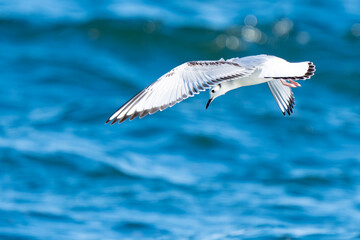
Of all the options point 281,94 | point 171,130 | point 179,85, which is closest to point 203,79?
point 179,85

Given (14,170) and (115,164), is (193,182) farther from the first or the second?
(14,170)

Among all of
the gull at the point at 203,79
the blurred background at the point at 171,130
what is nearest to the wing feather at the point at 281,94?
the gull at the point at 203,79

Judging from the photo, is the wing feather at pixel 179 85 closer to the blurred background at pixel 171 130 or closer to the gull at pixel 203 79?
the gull at pixel 203 79

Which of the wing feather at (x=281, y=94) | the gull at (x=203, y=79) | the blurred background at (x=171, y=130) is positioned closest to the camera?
the gull at (x=203, y=79)

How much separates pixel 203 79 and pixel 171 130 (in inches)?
291

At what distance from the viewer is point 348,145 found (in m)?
13.0

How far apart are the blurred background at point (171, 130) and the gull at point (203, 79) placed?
4.29m

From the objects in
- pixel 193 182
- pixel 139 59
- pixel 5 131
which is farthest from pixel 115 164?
pixel 139 59

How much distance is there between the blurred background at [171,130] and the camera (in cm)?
1055

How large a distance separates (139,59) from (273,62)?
29.4 ft

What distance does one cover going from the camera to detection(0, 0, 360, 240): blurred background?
415 inches

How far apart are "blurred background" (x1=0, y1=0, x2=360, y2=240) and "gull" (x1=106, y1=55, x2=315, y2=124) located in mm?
4290

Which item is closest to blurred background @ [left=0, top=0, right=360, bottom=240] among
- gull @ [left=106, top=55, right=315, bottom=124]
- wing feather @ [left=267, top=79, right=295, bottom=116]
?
wing feather @ [left=267, top=79, right=295, bottom=116]

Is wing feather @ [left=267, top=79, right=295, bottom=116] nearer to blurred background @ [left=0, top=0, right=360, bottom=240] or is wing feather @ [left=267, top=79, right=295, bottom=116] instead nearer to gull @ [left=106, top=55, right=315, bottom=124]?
gull @ [left=106, top=55, right=315, bottom=124]
